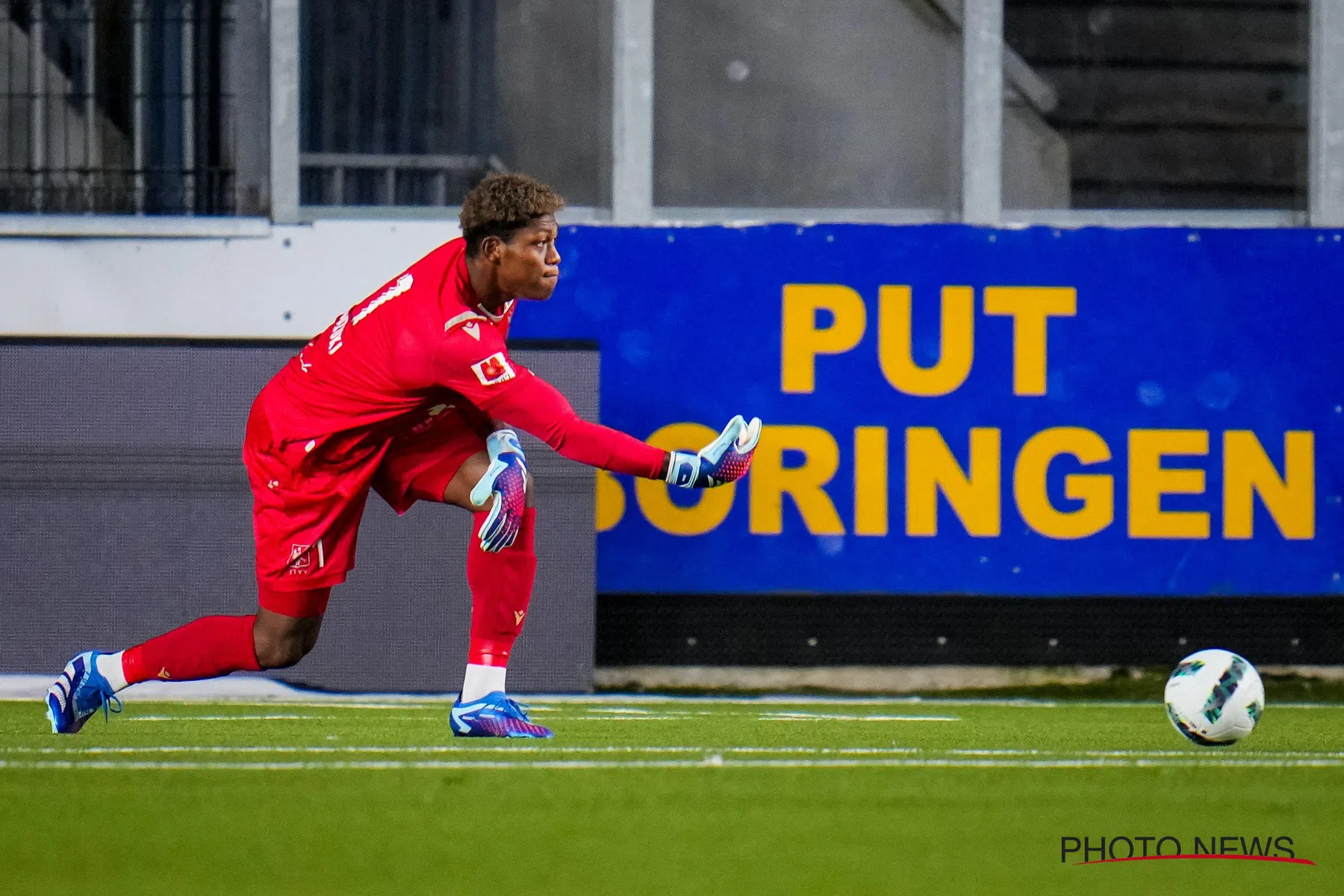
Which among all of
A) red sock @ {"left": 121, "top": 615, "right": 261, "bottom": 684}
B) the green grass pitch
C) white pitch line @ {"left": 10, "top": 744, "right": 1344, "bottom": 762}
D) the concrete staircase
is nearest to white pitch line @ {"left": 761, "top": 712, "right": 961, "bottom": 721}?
the green grass pitch

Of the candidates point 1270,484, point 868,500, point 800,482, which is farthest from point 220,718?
point 1270,484

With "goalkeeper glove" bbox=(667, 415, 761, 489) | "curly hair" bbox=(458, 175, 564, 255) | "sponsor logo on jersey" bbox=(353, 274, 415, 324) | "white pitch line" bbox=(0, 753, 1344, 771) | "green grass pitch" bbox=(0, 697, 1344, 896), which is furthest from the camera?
"sponsor logo on jersey" bbox=(353, 274, 415, 324)

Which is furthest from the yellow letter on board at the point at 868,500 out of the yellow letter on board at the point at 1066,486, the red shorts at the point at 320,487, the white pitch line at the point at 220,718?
the red shorts at the point at 320,487

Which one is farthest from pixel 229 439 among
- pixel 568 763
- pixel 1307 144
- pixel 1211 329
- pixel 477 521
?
pixel 1307 144

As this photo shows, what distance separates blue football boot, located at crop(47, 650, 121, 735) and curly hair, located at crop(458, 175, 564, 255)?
4.78 feet

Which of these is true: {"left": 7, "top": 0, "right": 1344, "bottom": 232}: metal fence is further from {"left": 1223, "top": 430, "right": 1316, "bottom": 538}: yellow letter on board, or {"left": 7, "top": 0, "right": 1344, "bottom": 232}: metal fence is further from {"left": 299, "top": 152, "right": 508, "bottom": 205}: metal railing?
{"left": 1223, "top": 430, "right": 1316, "bottom": 538}: yellow letter on board

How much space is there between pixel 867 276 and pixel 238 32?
274cm

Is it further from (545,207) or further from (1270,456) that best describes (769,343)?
(545,207)

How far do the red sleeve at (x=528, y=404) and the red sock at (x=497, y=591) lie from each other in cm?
31

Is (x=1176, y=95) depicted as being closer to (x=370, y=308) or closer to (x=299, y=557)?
(x=370, y=308)

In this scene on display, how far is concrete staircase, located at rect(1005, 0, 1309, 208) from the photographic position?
24.3ft

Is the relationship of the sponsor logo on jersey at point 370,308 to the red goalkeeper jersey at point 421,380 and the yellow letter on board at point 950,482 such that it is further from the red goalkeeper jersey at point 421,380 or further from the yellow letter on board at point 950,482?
the yellow letter on board at point 950,482

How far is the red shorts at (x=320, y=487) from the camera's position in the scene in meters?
4.44

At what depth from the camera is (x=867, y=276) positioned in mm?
6996
